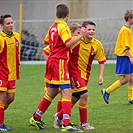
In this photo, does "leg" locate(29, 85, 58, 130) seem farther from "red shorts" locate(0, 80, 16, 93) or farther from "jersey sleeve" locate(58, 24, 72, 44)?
"jersey sleeve" locate(58, 24, 72, 44)

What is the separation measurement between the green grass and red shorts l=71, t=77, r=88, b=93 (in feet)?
1.98

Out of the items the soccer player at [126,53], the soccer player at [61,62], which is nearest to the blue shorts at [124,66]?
the soccer player at [126,53]

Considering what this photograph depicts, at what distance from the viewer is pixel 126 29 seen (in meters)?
10.2

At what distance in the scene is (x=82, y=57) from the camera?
8.00m

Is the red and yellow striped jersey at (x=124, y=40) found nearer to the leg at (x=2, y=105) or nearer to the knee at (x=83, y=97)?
the knee at (x=83, y=97)

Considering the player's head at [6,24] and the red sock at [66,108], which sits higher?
the player's head at [6,24]

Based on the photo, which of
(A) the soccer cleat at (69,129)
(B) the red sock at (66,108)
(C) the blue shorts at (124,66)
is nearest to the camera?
(A) the soccer cleat at (69,129)

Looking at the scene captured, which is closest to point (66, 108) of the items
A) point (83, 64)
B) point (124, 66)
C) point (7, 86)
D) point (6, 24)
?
point (83, 64)

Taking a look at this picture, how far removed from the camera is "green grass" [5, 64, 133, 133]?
312 inches

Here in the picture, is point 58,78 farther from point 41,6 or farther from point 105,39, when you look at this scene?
point 41,6

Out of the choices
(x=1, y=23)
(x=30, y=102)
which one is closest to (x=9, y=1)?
(x=30, y=102)

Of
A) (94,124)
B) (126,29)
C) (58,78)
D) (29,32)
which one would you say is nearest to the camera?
(58,78)

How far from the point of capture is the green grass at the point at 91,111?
792 centimetres

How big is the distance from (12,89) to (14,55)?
0.49 m
